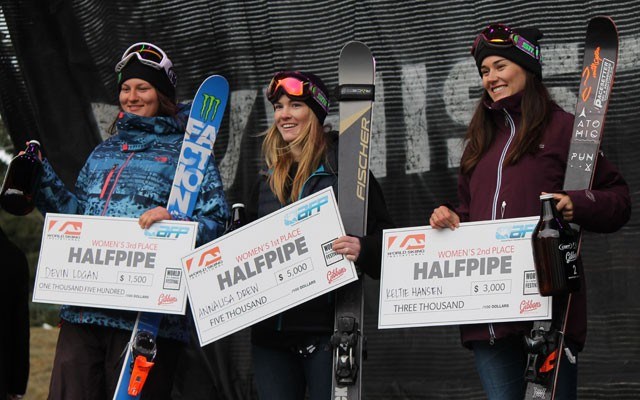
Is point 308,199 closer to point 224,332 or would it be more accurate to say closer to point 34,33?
point 224,332

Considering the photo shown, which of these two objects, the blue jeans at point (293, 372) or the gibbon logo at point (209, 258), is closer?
the blue jeans at point (293, 372)

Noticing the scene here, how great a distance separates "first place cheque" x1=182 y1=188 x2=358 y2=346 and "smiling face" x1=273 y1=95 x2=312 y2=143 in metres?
0.33

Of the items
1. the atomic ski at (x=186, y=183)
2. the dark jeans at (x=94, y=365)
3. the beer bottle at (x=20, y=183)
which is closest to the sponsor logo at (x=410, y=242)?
the atomic ski at (x=186, y=183)

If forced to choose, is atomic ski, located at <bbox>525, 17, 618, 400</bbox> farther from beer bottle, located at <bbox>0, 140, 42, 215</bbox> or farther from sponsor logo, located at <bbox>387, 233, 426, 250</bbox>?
beer bottle, located at <bbox>0, 140, 42, 215</bbox>

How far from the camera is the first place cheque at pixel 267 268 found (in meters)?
3.44

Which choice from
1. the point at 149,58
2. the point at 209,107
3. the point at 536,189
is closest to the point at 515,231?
the point at 536,189

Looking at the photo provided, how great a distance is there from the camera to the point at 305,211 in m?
3.47

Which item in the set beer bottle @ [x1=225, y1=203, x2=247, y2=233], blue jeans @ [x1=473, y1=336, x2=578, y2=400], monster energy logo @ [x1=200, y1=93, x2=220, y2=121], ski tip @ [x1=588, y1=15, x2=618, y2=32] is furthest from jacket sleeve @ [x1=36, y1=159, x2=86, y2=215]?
ski tip @ [x1=588, y1=15, x2=618, y2=32]

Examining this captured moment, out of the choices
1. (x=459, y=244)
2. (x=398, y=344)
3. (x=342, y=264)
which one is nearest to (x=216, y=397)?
(x=398, y=344)

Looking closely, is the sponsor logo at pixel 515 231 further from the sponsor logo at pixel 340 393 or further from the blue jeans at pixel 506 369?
the sponsor logo at pixel 340 393

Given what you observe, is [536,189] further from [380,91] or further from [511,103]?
[380,91]

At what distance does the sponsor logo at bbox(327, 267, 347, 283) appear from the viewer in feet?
11.2

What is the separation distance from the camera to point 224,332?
352 centimetres

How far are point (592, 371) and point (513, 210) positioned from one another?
50.9 inches
